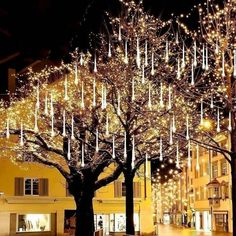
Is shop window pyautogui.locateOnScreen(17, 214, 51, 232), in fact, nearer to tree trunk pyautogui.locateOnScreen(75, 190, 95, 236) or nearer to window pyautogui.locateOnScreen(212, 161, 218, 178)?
tree trunk pyautogui.locateOnScreen(75, 190, 95, 236)

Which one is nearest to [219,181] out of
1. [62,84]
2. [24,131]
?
[62,84]

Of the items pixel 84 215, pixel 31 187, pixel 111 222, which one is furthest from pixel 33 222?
pixel 84 215

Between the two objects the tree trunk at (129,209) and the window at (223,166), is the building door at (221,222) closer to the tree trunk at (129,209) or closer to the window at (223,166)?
the window at (223,166)

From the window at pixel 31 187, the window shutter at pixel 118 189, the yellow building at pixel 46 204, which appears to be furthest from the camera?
the window shutter at pixel 118 189

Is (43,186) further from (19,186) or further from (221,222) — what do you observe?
(221,222)

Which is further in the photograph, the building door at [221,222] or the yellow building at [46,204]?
the building door at [221,222]

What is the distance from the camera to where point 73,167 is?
27.3 m

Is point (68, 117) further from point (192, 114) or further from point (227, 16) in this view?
point (227, 16)

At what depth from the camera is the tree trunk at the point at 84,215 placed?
2712 centimetres

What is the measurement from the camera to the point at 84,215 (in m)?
27.4

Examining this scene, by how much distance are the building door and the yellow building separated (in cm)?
1552

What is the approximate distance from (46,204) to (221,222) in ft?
78.7

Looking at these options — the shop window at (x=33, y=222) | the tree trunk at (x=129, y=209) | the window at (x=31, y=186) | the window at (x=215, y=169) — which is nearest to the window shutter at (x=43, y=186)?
the window at (x=31, y=186)

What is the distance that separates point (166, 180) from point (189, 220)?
16699 mm
